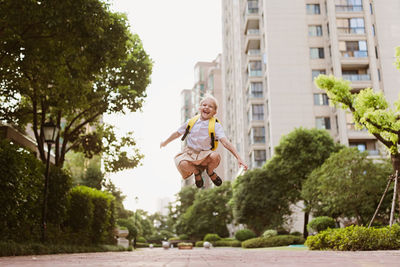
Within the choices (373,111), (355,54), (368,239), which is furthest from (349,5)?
(368,239)

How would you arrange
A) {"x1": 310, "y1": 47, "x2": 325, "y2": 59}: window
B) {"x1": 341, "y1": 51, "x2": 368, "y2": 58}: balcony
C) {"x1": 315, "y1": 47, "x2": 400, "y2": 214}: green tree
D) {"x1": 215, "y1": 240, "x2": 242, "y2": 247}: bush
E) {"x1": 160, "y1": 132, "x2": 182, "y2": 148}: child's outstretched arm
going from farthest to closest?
{"x1": 310, "y1": 47, "x2": 325, "y2": 59}: window
{"x1": 341, "y1": 51, "x2": 368, "y2": 58}: balcony
{"x1": 215, "y1": 240, "x2": 242, "y2": 247}: bush
{"x1": 315, "y1": 47, "x2": 400, "y2": 214}: green tree
{"x1": 160, "y1": 132, "x2": 182, "y2": 148}: child's outstretched arm

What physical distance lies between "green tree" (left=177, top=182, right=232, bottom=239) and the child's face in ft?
192

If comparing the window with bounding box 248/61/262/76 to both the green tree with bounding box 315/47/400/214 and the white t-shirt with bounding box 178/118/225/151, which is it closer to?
the green tree with bounding box 315/47/400/214

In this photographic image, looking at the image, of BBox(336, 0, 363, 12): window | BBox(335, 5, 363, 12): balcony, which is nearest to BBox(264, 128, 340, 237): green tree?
BBox(335, 5, 363, 12): balcony

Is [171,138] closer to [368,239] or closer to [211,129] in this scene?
[211,129]

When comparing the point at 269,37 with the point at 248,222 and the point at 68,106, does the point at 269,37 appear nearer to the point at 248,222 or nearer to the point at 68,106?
the point at 248,222

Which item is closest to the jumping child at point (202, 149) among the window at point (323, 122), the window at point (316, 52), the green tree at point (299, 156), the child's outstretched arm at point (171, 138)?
the child's outstretched arm at point (171, 138)

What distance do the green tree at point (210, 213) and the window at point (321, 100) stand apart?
1943 cm

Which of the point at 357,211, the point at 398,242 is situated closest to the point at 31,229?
the point at 398,242

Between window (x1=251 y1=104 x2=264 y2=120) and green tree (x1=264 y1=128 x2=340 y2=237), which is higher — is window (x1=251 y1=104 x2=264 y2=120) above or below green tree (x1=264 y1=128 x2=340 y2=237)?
above

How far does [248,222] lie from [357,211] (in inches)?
662

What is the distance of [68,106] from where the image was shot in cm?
1873

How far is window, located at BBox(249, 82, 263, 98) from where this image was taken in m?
58.2

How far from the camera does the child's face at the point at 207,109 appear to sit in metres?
4.99
